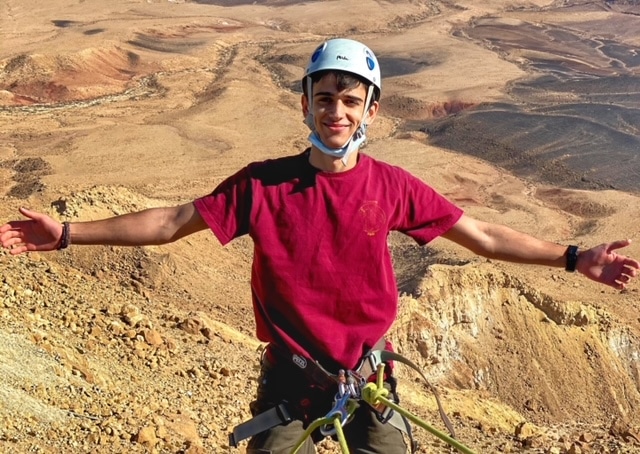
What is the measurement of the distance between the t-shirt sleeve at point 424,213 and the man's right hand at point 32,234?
144 cm

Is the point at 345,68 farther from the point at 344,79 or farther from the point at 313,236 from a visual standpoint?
the point at 313,236

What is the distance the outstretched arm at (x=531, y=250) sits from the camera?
144 inches

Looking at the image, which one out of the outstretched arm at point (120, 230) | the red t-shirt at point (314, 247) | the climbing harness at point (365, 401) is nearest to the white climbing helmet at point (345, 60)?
the red t-shirt at point (314, 247)

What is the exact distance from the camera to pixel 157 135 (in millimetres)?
21531

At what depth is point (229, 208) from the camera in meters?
3.44

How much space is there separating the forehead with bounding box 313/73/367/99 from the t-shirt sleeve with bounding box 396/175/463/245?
0.45 m

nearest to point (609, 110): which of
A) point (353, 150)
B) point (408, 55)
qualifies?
point (408, 55)

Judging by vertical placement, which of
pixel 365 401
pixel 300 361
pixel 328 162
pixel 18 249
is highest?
pixel 328 162

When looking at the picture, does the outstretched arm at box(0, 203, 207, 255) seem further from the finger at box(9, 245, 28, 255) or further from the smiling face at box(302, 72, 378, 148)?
the smiling face at box(302, 72, 378, 148)

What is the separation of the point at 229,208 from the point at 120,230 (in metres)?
0.46

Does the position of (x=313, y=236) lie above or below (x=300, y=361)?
above

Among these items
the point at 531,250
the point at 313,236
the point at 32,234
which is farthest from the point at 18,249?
the point at 531,250

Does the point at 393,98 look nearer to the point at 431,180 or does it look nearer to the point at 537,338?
the point at 431,180

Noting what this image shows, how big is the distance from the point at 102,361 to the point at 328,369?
3607 mm
